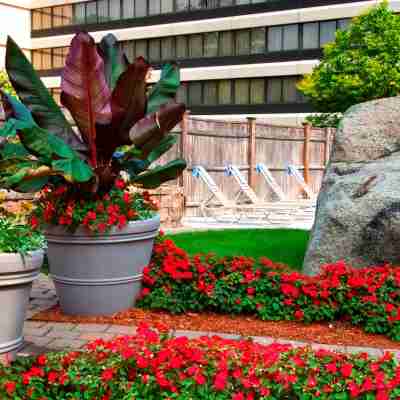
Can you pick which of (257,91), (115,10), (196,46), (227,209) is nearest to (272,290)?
(227,209)

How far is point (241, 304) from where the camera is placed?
604 centimetres

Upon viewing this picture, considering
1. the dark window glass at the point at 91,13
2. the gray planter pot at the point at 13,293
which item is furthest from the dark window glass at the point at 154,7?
the gray planter pot at the point at 13,293

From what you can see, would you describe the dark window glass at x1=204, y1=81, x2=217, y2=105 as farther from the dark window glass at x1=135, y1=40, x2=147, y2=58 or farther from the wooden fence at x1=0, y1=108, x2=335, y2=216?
the wooden fence at x1=0, y1=108, x2=335, y2=216

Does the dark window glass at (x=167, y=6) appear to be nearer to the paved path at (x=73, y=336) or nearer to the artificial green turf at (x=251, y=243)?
the artificial green turf at (x=251, y=243)

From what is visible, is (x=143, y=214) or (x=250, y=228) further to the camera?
(x=250, y=228)

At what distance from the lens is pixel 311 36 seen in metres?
42.2

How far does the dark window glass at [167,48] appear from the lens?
47.0 meters

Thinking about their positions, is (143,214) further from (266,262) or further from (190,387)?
(190,387)

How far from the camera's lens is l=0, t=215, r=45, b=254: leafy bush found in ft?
14.4

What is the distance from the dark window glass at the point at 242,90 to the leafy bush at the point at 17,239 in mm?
40413

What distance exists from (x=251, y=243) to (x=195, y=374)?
8313 millimetres

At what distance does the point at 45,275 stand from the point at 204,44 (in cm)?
3903

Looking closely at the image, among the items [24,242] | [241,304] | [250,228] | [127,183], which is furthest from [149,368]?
[250,228]

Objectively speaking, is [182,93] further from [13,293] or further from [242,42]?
[13,293]
